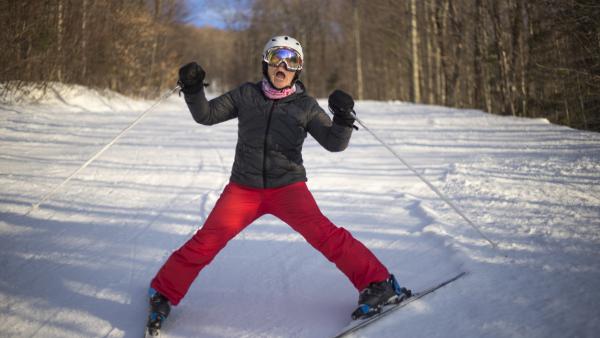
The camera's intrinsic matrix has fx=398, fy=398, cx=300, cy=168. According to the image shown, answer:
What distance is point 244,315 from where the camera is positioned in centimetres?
252

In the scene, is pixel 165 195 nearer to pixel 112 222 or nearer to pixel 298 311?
pixel 112 222

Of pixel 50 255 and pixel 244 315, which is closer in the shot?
pixel 244 315

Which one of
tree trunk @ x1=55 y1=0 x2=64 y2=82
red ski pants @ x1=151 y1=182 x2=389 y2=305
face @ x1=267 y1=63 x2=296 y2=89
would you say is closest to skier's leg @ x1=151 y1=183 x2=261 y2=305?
red ski pants @ x1=151 y1=182 x2=389 y2=305

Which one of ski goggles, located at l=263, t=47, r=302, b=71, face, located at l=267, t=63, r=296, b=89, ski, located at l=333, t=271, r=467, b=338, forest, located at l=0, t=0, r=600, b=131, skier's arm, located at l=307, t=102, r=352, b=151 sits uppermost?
forest, located at l=0, t=0, r=600, b=131

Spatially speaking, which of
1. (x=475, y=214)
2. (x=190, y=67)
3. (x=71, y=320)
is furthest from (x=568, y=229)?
(x=71, y=320)

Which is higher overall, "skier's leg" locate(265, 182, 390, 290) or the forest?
the forest

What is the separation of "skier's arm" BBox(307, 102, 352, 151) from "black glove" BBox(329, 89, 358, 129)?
3 cm

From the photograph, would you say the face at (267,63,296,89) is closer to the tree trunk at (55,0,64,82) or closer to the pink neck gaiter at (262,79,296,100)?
the pink neck gaiter at (262,79,296,100)

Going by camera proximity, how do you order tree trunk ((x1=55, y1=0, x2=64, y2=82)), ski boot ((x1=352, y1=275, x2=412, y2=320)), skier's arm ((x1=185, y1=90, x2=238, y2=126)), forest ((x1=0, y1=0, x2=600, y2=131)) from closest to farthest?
ski boot ((x1=352, y1=275, x2=412, y2=320))
skier's arm ((x1=185, y1=90, x2=238, y2=126))
forest ((x1=0, y1=0, x2=600, y2=131))
tree trunk ((x1=55, y1=0, x2=64, y2=82))

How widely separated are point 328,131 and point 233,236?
88 centimetres

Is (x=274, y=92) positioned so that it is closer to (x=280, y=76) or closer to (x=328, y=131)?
(x=280, y=76)

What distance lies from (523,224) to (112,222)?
3.96m

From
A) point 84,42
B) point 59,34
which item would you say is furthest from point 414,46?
point 59,34

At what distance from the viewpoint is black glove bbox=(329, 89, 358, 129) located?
8.00ft
